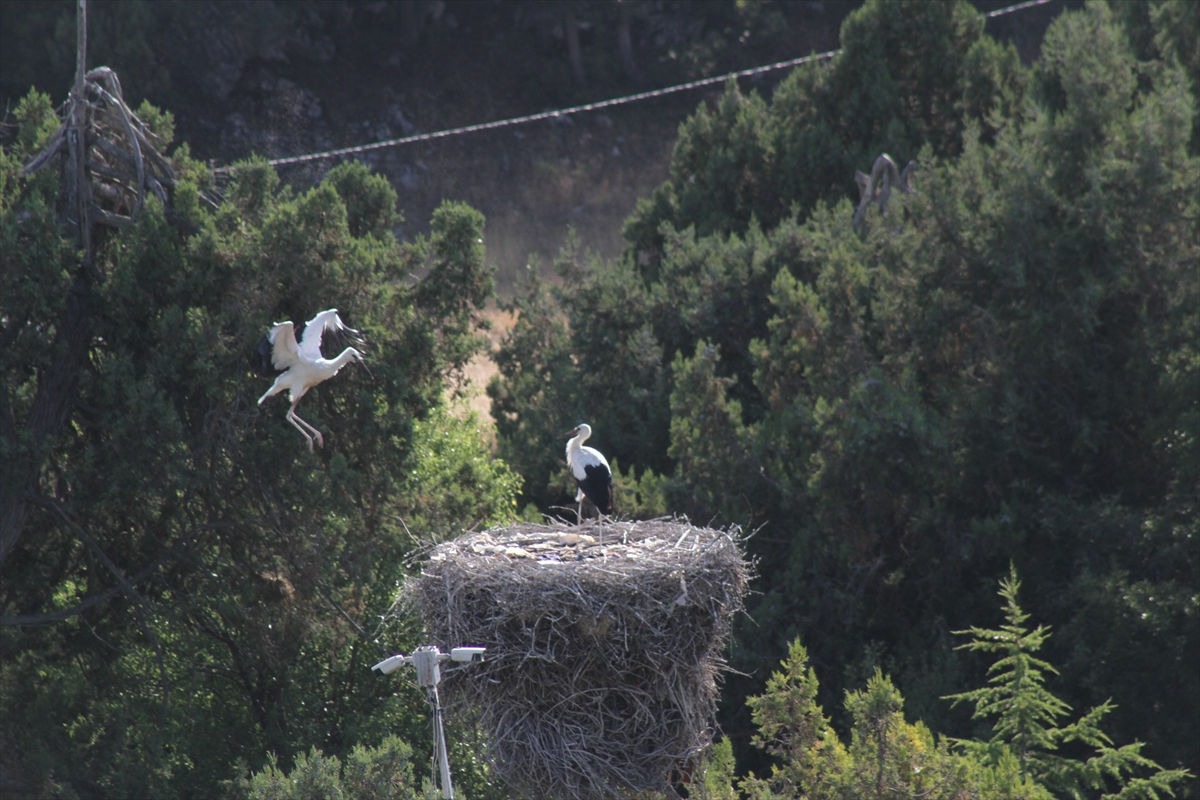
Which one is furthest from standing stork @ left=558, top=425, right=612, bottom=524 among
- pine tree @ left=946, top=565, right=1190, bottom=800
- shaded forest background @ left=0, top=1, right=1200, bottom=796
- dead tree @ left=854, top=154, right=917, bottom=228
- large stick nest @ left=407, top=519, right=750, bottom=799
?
dead tree @ left=854, top=154, right=917, bottom=228

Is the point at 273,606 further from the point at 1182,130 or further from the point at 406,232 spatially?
the point at 406,232

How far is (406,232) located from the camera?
27250 millimetres

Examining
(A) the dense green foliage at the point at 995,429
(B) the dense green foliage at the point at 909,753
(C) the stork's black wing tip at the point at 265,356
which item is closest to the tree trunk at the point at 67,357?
(C) the stork's black wing tip at the point at 265,356

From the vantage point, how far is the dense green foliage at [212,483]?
35.5ft

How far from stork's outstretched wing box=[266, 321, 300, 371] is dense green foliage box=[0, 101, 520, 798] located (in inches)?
97.4

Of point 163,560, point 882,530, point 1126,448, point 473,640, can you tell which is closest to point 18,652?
point 163,560

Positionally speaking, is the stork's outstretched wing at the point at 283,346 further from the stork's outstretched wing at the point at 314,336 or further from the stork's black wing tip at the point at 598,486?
the stork's black wing tip at the point at 598,486

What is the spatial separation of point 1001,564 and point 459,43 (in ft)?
88.7

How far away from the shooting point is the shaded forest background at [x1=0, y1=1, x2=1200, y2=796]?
11180 mm

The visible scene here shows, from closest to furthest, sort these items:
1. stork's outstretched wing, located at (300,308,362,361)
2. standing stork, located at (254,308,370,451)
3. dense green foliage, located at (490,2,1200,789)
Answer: standing stork, located at (254,308,370,451)
stork's outstretched wing, located at (300,308,362,361)
dense green foliage, located at (490,2,1200,789)

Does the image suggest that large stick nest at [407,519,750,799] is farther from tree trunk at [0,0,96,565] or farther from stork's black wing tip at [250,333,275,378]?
tree trunk at [0,0,96,565]

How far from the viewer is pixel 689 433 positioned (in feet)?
49.8

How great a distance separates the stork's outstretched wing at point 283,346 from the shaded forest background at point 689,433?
8.17 feet

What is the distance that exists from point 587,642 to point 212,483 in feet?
15.8
